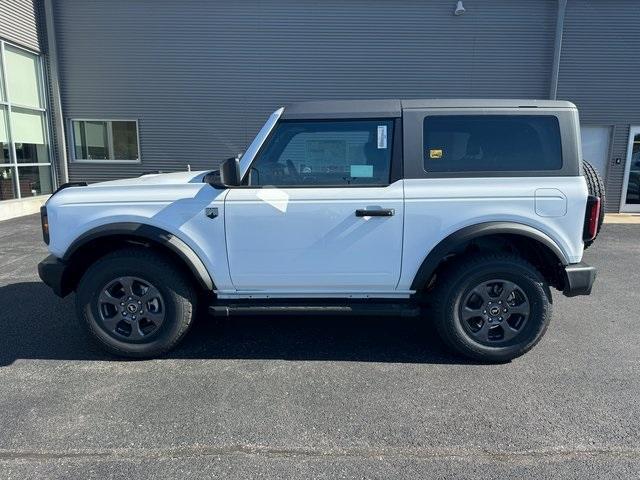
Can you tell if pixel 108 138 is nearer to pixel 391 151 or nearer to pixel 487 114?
pixel 391 151

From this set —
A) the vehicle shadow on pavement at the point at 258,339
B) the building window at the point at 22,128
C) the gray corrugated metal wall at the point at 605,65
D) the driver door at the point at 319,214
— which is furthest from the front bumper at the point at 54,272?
the gray corrugated metal wall at the point at 605,65

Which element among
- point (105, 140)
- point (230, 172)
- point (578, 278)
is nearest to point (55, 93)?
point (105, 140)

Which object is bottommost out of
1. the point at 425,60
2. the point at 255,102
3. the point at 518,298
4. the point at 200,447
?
the point at 200,447

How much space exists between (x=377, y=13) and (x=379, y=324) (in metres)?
9.13

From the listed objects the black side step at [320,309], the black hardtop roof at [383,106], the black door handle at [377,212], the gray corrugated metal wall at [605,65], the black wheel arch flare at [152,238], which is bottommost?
the black side step at [320,309]

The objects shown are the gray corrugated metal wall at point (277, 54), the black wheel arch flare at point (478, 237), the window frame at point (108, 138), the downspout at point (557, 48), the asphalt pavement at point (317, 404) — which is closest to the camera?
the asphalt pavement at point (317, 404)

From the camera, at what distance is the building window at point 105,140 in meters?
11.6

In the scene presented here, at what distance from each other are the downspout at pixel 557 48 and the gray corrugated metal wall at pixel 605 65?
220 mm

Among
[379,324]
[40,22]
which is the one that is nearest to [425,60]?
[379,324]

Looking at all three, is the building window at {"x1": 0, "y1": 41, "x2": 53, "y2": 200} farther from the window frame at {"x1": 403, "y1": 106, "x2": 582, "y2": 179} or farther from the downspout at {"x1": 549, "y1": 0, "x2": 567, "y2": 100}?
the downspout at {"x1": 549, "y1": 0, "x2": 567, "y2": 100}

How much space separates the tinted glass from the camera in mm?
3342

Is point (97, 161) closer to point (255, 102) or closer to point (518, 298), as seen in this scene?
point (255, 102)

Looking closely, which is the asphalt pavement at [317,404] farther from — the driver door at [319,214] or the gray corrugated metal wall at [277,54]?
the gray corrugated metal wall at [277,54]

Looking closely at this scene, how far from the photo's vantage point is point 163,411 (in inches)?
111
